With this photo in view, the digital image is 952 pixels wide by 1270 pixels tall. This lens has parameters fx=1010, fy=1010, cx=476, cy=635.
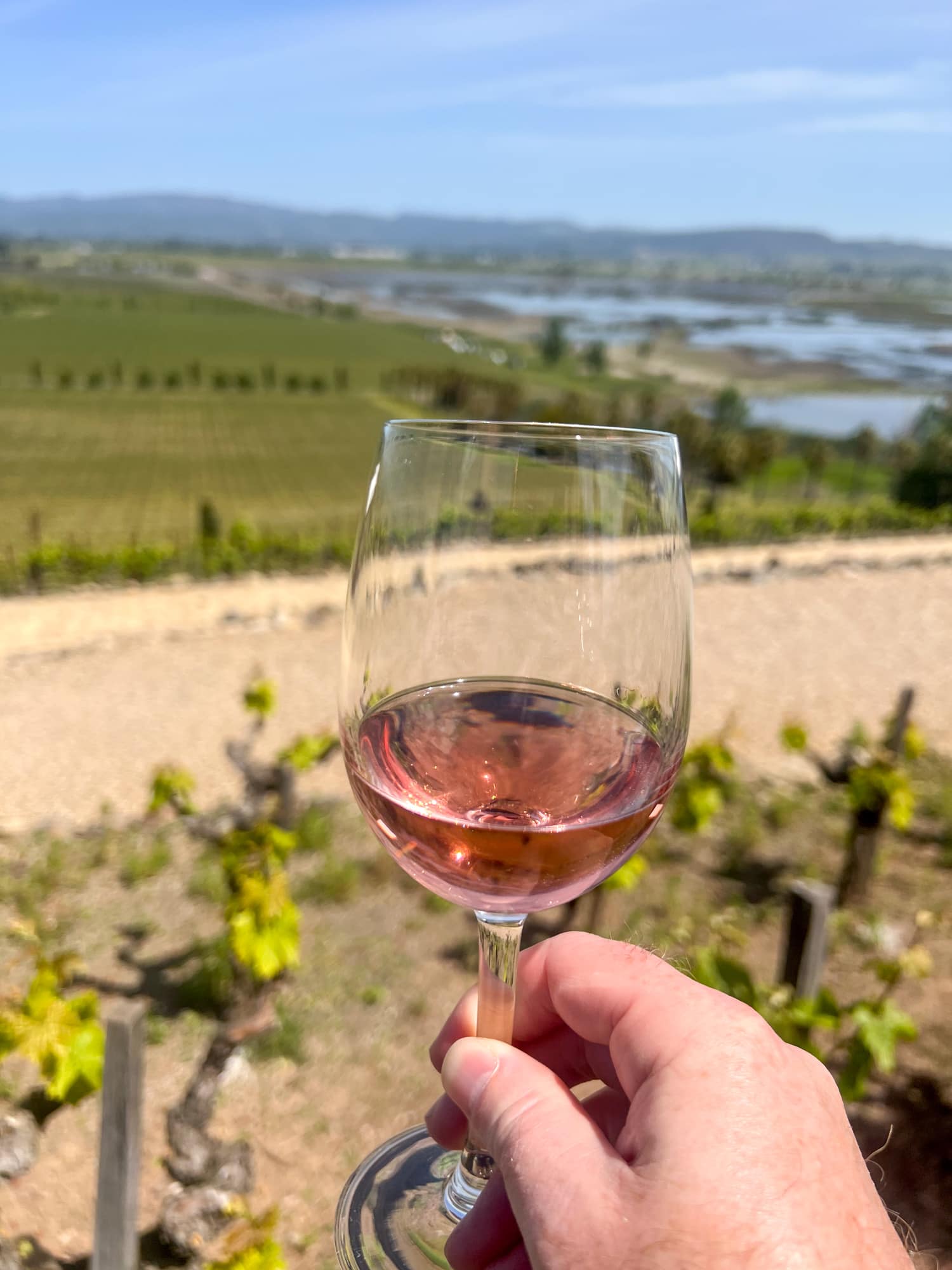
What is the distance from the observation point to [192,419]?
50.0 metres

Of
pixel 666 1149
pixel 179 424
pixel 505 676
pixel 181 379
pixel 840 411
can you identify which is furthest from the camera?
pixel 840 411

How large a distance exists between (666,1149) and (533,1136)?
144mm

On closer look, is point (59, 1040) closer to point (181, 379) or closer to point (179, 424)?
point (179, 424)

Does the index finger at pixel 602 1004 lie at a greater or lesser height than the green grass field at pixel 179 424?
greater

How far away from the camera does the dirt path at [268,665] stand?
29.7 ft

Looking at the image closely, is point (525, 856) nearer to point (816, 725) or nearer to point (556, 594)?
point (556, 594)

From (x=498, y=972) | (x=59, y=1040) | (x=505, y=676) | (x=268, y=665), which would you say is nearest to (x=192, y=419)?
(x=268, y=665)

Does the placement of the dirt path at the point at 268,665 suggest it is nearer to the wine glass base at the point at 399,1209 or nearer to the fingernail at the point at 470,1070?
the wine glass base at the point at 399,1209

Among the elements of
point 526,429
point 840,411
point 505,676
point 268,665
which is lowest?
point 840,411

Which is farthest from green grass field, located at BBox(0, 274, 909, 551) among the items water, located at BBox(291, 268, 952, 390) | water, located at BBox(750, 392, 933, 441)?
water, located at BBox(291, 268, 952, 390)

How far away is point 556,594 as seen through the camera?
1.28 meters

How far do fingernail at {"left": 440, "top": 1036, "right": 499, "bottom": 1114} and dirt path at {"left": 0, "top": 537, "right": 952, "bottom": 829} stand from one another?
5.66 metres

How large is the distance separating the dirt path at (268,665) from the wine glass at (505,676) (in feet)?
17.9

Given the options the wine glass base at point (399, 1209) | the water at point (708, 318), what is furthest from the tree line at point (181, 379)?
the wine glass base at point (399, 1209)
